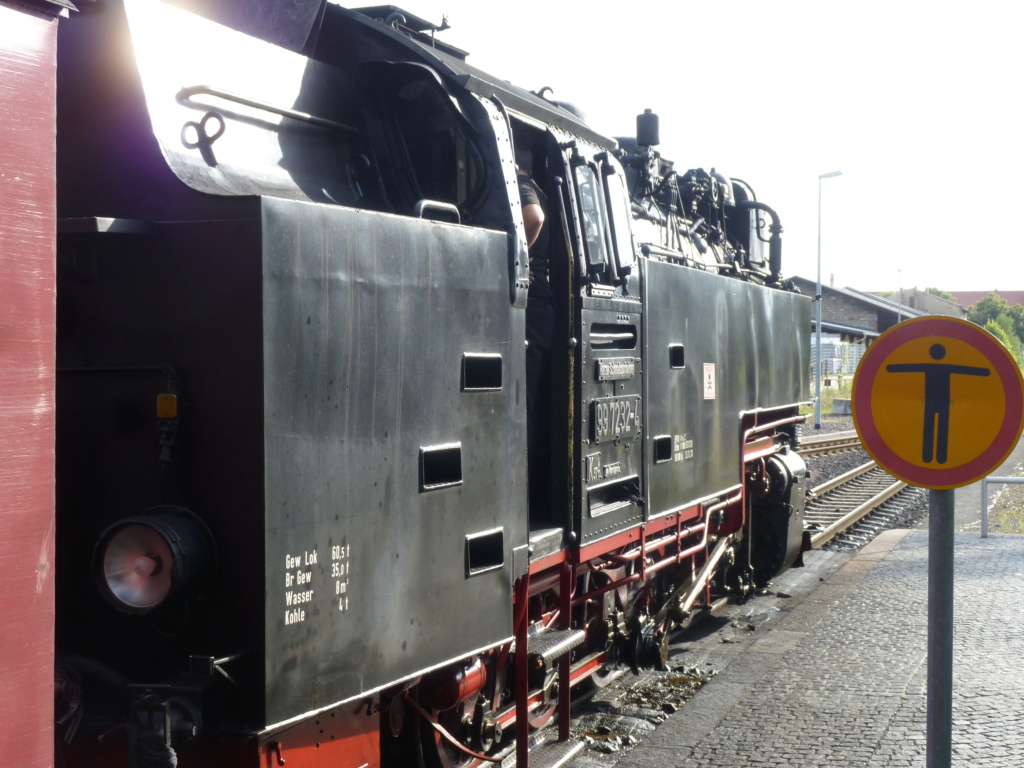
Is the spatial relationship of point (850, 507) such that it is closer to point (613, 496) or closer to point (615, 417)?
point (613, 496)

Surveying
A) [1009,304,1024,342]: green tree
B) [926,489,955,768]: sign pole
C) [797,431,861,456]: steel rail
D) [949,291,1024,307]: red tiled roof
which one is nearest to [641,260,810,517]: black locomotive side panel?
[926,489,955,768]: sign pole

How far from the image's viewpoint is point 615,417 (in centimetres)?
551

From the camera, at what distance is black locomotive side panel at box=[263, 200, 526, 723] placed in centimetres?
312

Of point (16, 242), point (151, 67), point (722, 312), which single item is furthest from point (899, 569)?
point (16, 242)

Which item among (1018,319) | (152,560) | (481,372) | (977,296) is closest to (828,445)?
(481,372)

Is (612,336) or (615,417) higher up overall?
(612,336)

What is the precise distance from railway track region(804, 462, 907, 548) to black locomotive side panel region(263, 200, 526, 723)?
8.03 meters

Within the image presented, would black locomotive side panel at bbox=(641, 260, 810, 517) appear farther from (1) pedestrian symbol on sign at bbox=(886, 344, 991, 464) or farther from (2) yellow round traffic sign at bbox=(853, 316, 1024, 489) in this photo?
(1) pedestrian symbol on sign at bbox=(886, 344, 991, 464)

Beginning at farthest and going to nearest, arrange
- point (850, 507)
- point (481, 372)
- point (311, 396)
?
1. point (850, 507)
2. point (481, 372)
3. point (311, 396)

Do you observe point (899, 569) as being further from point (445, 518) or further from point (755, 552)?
point (445, 518)

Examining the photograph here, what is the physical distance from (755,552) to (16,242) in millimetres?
8125

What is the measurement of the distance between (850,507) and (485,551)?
10766mm

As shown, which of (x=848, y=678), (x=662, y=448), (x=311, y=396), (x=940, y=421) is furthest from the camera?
(x=848, y=678)

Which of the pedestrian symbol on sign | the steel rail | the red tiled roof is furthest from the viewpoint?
the red tiled roof
